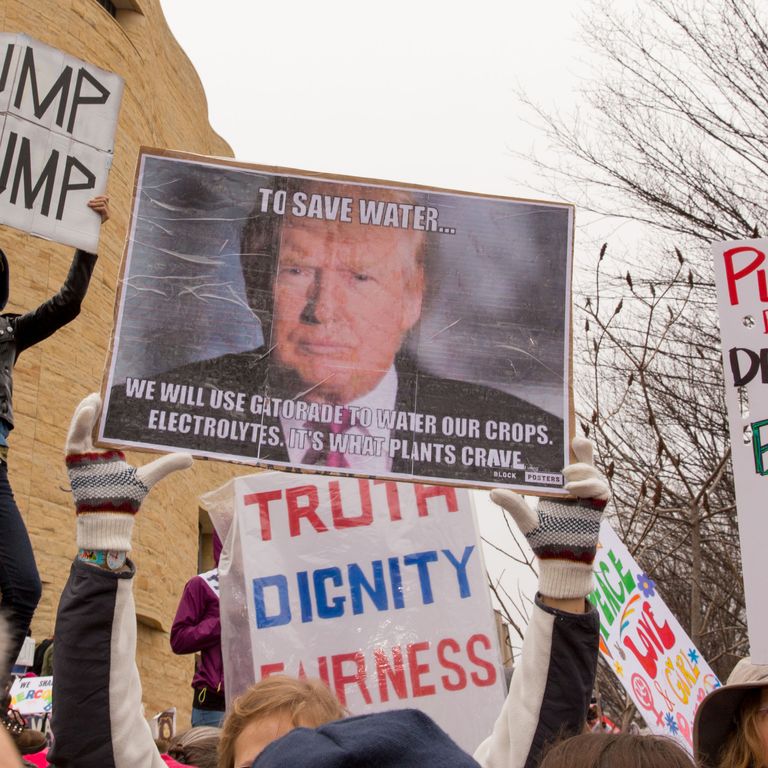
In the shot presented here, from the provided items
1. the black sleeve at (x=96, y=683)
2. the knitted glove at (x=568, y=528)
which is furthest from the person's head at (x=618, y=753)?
the black sleeve at (x=96, y=683)

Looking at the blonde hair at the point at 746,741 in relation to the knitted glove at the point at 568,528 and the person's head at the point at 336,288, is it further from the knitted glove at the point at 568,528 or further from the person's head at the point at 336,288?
the person's head at the point at 336,288

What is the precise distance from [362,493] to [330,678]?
79 cm

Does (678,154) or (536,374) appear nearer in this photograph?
(536,374)

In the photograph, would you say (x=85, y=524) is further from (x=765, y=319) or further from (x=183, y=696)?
(x=183, y=696)

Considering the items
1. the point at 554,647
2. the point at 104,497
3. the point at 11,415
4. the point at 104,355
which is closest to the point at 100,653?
the point at 104,497

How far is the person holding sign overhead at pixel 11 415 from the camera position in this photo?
3826 millimetres

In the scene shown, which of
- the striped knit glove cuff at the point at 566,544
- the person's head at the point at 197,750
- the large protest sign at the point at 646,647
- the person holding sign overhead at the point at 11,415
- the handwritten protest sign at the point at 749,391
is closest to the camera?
the striped knit glove cuff at the point at 566,544

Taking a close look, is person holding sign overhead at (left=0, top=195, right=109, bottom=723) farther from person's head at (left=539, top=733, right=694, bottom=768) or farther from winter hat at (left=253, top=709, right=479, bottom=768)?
winter hat at (left=253, top=709, right=479, bottom=768)

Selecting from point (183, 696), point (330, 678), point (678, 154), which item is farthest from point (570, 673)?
point (183, 696)

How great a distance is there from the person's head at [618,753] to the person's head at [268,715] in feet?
2.38

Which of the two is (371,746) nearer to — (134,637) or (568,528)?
(134,637)

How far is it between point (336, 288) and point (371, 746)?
2.73m

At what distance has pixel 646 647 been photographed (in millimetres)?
6020

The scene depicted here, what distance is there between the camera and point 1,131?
4.10m
